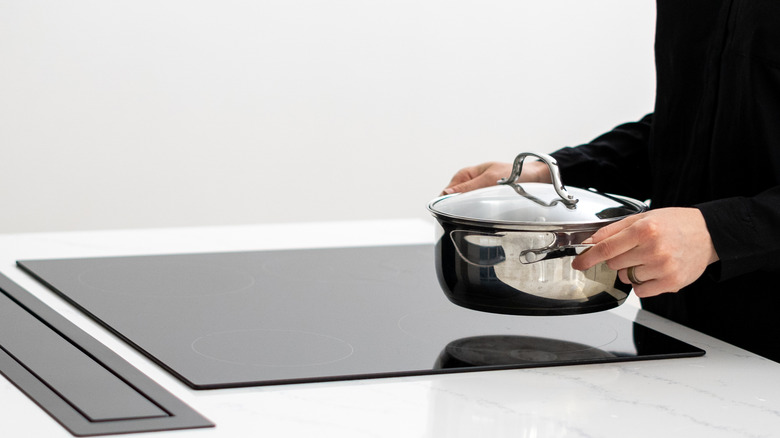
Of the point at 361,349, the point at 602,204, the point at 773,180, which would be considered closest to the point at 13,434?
the point at 361,349

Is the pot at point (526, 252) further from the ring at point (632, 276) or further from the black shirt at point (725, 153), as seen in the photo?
the black shirt at point (725, 153)

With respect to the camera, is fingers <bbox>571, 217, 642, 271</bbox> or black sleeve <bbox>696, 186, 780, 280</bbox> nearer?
fingers <bbox>571, 217, 642, 271</bbox>

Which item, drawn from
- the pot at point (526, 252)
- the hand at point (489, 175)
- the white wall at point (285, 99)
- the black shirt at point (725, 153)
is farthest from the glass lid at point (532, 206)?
the white wall at point (285, 99)

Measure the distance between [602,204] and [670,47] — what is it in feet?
1.53

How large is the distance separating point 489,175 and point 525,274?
16.2 inches

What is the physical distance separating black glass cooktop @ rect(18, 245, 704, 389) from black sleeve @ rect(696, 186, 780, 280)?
11cm

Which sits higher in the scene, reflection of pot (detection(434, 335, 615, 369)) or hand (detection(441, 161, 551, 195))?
hand (detection(441, 161, 551, 195))

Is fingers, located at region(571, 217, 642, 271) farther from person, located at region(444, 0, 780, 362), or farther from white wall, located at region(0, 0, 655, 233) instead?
white wall, located at region(0, 0, 655, 233)

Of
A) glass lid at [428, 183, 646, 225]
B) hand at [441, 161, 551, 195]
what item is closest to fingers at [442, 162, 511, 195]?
hand at [441, 161, 551, 195]

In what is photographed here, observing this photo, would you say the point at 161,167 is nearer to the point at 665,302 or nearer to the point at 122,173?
the point at 122,173

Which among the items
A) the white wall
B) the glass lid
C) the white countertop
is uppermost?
the white wall

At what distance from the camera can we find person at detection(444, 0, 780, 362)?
3.19 feet

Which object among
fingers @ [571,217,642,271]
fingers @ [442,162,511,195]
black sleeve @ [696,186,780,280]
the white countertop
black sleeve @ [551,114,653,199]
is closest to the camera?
the white countertop

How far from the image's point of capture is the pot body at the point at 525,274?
0.93 meters
